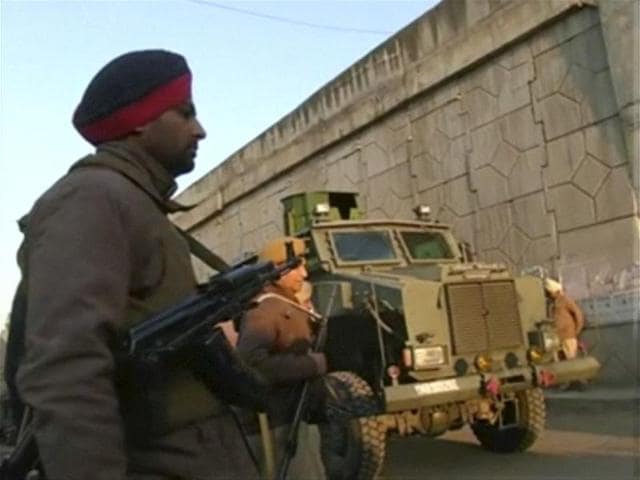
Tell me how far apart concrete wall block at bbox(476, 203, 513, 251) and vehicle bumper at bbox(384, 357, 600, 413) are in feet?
9.56

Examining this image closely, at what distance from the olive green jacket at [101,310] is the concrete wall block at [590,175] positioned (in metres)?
6.69

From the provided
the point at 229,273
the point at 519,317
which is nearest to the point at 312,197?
the point at 519,317

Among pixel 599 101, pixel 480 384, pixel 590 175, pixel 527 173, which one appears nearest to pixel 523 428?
pixel 480 384

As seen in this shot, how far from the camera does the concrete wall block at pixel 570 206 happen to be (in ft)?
25.1

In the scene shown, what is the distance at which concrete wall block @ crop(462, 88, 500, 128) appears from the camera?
8.77 m

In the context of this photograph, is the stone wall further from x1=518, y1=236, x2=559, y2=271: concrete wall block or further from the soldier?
the soldier

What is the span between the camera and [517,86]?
844cm

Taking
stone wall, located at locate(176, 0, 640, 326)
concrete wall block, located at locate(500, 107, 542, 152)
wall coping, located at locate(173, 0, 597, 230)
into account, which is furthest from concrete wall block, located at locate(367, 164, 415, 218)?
concrete wall block, located at locate(500, 107, 542, 152)

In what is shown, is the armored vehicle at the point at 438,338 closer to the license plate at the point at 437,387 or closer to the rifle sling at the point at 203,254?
the license plate at the point at 437,387

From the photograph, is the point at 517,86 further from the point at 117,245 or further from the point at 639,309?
the point at 117,245

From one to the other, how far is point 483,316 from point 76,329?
15.0 feet

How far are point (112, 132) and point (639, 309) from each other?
22.0ft

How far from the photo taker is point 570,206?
308 inches

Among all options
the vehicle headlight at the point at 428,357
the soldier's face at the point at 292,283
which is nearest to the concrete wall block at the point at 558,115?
the vehicle headlight at the point at 428,357
